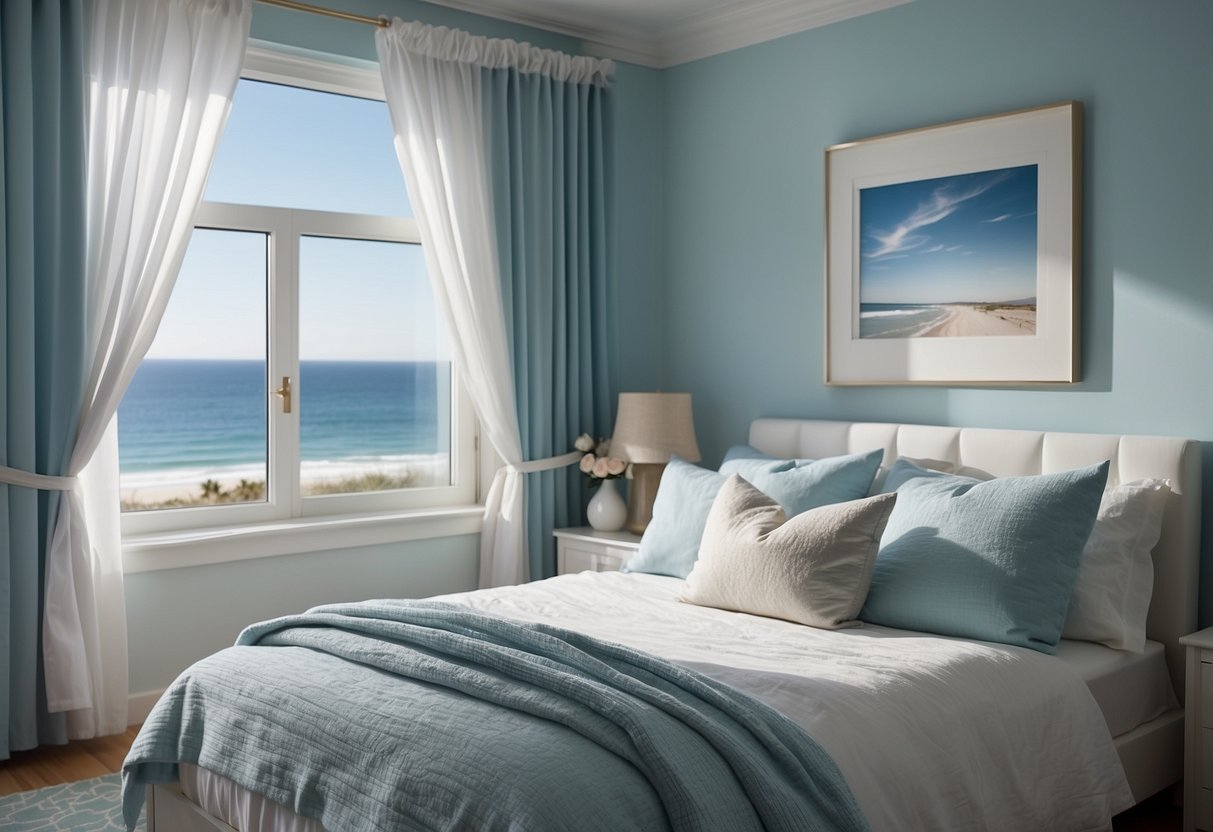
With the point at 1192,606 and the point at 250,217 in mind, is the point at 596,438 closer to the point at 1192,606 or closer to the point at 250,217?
the point at 250,217

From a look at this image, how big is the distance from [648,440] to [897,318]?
1.03m

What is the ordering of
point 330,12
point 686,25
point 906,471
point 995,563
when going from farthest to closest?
point 686,25
point 330,12
point 906,471
point 995,563

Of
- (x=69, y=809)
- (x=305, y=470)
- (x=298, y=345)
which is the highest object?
(x=298, y=345)

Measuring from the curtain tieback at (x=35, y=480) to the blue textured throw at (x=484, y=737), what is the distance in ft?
3.43

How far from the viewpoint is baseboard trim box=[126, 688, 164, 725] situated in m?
3.65

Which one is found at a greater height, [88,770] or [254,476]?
[254,476]

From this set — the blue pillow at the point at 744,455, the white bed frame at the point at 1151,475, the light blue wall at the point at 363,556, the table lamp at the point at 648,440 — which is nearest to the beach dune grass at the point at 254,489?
the light blue wall at the point at 363,556

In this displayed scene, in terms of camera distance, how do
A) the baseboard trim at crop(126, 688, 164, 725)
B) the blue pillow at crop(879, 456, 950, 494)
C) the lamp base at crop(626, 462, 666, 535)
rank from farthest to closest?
1. the lamp base at crop(626, 462, 666, 535)
2. the baseboard trim at crop(126, 688, 164, 725)
3. the blue pillow at crop(879, 456, 950, 494)

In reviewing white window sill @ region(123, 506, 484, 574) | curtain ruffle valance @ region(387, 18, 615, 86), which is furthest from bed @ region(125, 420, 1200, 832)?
curtain ruffle valance @ region(387, 18, 615, 86)

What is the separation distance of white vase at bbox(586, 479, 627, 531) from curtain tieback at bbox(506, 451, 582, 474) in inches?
7.8

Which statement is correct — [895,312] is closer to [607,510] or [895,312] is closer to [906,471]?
[906,471]

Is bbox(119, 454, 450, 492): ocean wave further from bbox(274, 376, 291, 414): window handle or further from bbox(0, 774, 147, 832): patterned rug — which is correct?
bbox(0, 774, 147, 832): patterned rug

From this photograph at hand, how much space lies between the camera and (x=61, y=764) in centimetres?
335

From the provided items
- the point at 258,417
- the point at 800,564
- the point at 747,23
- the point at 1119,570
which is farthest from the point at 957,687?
the point at 747,23
